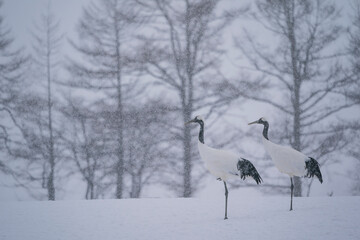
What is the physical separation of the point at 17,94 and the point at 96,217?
29.1 feet

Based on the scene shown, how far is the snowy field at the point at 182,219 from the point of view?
235 inches

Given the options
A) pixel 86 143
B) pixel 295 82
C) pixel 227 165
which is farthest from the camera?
pixel 86 143

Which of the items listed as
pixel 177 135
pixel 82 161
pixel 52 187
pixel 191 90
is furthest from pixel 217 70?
pixel 52 187

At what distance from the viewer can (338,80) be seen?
13055 mm

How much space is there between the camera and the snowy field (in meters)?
5.98

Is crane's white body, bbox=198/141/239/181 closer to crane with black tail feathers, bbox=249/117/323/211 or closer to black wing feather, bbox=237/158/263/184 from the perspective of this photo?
black wing feather, bbox=237/158/263/184

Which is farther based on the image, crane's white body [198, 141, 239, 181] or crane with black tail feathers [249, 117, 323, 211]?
crane with black tail feathers [249, 117, 323, 211]

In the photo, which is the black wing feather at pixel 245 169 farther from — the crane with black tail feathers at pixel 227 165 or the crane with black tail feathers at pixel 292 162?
the crane with black tail feathers at pixel 292 162

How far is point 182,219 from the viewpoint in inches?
284

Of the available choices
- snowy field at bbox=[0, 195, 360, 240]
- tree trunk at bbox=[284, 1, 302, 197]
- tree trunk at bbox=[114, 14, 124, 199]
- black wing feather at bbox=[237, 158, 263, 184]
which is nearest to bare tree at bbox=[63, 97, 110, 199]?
tree trunk at bbox=[114, 14, 124, 199]

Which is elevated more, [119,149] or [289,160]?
[119,149]

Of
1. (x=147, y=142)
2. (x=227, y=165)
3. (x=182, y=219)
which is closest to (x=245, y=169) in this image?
(x=227, y=165)

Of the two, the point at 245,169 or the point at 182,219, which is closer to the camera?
the point at 182,219

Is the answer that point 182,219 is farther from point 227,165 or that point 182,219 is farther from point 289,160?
point 289,160
